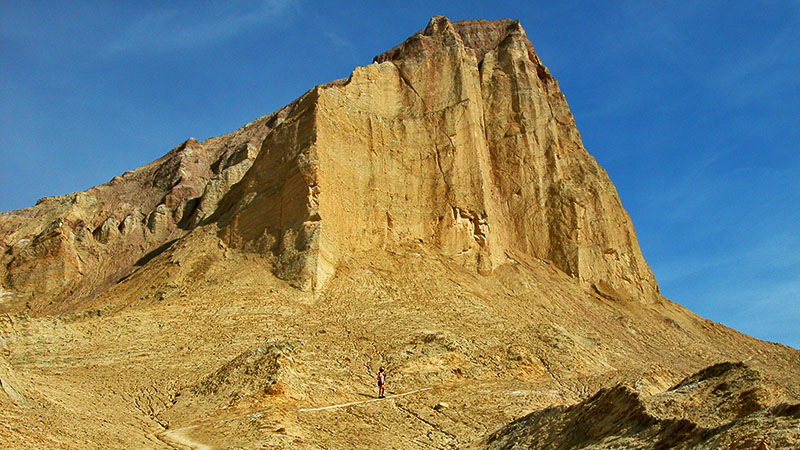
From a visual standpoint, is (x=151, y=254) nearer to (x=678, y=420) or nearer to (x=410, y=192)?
(x=410, y=192)

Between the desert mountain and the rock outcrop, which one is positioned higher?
the desert mountain

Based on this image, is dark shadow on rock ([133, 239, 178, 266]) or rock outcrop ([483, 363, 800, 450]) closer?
rock outcrop ([483, 363, 800, 450])

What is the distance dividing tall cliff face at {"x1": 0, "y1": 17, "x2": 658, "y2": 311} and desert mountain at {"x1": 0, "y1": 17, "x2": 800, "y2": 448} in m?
0.11

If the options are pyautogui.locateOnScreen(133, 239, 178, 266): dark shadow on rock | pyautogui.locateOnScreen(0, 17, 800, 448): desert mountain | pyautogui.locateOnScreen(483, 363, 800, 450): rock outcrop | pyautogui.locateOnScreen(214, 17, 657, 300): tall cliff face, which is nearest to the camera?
pyautogui.locateOnScreen(483, 363, 800, 450): rock outcrop

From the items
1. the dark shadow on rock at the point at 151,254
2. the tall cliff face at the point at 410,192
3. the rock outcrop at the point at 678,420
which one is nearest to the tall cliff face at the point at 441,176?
the tall cliff face at the point at 410,192

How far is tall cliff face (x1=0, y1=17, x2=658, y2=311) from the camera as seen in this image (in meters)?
32.3

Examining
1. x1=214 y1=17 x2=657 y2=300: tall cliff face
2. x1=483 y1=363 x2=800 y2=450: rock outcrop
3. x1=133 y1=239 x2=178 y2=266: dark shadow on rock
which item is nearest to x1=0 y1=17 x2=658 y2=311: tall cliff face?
x1=214 y1=17 x2=657 y2=300: tall cliff face

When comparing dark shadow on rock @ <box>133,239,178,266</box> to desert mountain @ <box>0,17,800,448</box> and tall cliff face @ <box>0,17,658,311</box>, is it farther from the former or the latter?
desert mountain @ <box>0,17,800,448</box>

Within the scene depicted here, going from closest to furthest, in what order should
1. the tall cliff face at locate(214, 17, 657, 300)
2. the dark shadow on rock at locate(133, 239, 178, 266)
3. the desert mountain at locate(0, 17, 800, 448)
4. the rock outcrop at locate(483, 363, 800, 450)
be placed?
the rock outcrop at locate(483, 363, 800, 450), the desert mountain at locate(0, 17, 800, 448), the tall cliff face at locate(214, 17, 657, 300), the dark shadow on rock at locate(133, 239, 178, 266)

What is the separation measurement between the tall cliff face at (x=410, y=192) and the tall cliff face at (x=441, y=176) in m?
0.06

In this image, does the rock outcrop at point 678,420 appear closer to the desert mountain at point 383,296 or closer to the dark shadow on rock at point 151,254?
the desert mountain at point 383,296

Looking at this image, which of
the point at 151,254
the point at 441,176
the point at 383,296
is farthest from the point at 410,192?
A: the point at 151,254

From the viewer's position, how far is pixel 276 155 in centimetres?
3444

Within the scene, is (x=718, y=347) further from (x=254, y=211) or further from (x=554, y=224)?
(x=254, y=211)
